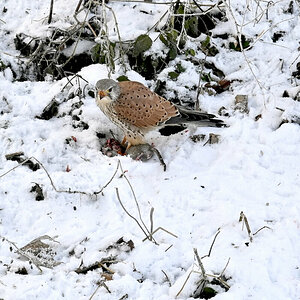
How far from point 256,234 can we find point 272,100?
1578 millimetres

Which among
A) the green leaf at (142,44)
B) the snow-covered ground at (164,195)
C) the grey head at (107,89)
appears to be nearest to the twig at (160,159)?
the snow-covered ground at (164,195)

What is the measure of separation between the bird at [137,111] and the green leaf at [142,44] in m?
0.70

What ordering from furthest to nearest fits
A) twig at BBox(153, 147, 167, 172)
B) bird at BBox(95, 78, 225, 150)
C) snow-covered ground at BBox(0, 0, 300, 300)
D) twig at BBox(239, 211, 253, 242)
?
bird at BBox(95, 78, 225, 150), twig at BBox(153, 147, 167, 172), twig at BBox(239, 211, 253, 242), snow-covered ground at BBox(0, 0, 300, 300)

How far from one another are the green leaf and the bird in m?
0.70

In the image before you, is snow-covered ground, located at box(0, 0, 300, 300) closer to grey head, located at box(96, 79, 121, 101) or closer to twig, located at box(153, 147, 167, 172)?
twig, located at box(153, 147, 167, 172)

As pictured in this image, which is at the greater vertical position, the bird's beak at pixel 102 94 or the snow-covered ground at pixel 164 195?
the bird's beak at pixel 102 94

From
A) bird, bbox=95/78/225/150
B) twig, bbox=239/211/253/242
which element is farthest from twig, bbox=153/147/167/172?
twig, bbox=239/211/253/242

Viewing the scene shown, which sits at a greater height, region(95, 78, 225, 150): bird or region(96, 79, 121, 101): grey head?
region(96, 79, 121, 101): grey head

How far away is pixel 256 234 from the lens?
3363 mm

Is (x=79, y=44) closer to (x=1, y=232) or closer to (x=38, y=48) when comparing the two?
(x=38, y=48)

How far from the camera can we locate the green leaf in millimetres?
4852

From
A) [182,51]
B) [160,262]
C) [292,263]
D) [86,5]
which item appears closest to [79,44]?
[86,5]

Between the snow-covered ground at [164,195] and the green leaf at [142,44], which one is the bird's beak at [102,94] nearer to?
the snow-covered ground at [164,195]

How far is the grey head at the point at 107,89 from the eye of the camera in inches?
162
